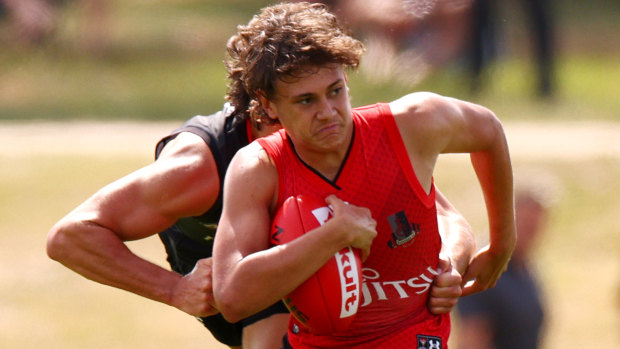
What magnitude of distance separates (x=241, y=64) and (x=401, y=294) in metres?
1.11

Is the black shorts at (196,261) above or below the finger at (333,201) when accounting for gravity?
below

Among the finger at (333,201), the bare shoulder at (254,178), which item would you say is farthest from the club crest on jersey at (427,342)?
the bare shoulder at (254,178)

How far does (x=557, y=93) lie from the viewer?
55.1 ft

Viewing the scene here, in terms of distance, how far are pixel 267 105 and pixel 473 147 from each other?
0.82 m

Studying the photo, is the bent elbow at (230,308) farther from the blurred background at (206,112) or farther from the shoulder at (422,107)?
the blurred background at (206,112)

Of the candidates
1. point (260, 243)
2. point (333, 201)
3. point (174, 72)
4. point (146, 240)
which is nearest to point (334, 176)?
point (333, 201)

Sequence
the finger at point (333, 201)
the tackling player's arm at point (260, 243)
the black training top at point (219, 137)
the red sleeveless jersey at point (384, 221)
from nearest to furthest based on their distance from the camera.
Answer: the tackling player's arm at point (260, 243) < the finger at point (333, 201) < the red sleeveless jersey at point (384, 221) < the black training top at point (219, 137)

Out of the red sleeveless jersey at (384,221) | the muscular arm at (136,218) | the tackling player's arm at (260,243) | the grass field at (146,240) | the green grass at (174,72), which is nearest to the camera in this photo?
the tackling player's arm at (260,243)

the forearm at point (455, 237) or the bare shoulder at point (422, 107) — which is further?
the forearm at point (455, 237)

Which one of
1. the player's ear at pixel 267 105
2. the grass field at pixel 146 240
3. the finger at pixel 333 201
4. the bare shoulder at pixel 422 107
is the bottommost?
the grass field at pixel 146 240

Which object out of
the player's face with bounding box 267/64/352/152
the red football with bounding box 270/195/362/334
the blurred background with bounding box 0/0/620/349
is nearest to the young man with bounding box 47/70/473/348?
the player's face with bounding box 267/64/352/152

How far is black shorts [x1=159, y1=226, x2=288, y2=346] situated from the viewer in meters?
4.98

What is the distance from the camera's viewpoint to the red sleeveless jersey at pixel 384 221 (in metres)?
3.91

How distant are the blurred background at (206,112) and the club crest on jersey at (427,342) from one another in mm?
2632
